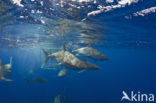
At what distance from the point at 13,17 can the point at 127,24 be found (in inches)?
460

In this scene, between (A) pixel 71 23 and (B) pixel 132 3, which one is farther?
(A) pixel 71 23

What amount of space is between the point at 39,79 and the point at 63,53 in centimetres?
922

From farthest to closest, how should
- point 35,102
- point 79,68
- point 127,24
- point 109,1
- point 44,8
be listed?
point 35,102, point 127,24, point 44,8, point 109,1, point 79,68

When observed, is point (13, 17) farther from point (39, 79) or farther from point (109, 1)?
point (109, 1)

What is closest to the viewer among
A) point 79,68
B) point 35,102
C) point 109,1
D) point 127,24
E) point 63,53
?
point 79,68

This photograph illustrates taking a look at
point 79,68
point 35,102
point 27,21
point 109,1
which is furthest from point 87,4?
point 35,102

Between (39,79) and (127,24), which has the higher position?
(127,24)

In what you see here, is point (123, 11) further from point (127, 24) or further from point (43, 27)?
point (43, 27)

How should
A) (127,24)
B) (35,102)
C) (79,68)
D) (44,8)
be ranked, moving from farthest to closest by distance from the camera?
(35,102) < (127,24) < (44,8) < (79,68)

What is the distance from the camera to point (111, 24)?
16812 mm

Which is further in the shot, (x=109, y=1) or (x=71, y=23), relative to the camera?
(x=71, y=23)

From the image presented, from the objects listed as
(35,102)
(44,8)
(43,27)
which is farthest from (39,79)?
(35,102)

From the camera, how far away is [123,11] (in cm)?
1320

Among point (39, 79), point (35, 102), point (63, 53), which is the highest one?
point (63, 53)
